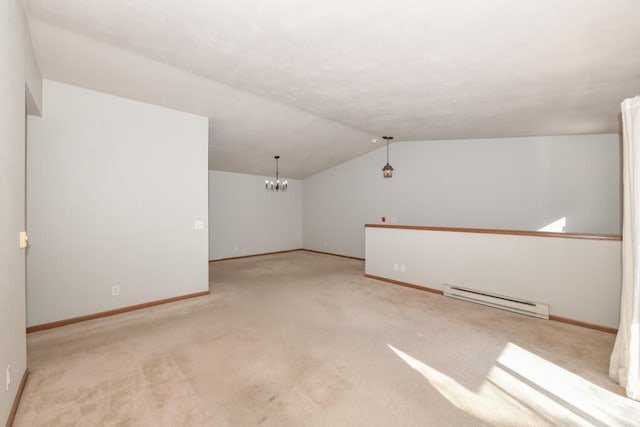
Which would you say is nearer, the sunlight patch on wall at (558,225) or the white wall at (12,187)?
the white wall at (12,187)

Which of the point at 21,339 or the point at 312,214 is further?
the point at 312,214

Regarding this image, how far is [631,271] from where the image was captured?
2.17 m

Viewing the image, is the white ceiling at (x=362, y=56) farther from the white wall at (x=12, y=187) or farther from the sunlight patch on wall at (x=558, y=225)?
the sunlight patch on wall at (x=558, y=225)

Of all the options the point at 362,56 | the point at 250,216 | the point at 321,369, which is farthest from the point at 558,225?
the point at 250,216

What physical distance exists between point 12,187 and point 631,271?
464 centimetres

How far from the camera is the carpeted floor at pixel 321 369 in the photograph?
1864 millimetres

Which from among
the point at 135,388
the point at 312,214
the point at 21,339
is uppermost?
the point at 312,214

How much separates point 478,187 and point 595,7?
4433 mm

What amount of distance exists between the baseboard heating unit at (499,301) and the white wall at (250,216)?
5.56m

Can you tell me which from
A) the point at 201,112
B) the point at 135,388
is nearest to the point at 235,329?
the point at 135,388

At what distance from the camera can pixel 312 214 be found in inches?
363

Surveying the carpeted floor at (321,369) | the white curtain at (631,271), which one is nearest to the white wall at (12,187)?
the carpeted floor at (321,369)

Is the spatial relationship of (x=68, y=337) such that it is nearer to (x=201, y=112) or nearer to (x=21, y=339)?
(x=21, y=339)

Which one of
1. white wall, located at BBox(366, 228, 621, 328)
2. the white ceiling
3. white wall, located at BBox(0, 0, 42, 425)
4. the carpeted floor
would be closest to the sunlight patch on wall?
the white ceiling
